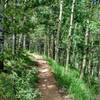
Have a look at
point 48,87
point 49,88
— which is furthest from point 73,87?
point 48,87

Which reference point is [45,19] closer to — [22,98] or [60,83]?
[60,83]

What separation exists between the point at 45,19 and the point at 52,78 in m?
13.0

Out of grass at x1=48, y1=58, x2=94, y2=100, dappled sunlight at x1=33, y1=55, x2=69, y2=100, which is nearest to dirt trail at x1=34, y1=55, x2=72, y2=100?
dappled sunlight at x1=33, y1=55, x2=69, y2=100

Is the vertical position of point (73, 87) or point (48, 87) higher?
point (73, 87)

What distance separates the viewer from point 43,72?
70.3ft

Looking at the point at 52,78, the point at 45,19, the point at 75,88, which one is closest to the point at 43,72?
the point at 52,78

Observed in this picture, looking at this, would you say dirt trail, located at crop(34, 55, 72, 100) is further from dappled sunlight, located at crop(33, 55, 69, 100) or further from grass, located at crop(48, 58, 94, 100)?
grass, located at crop(48, 58, 94, 100)

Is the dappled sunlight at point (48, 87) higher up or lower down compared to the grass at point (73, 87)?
lower down

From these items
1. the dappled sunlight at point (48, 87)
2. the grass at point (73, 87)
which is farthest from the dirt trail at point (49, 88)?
the grass at point (73, 87)

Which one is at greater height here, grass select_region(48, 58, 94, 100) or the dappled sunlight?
grass select_region(48, 58, 94, 100)

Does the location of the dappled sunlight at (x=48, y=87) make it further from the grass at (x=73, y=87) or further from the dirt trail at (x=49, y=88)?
the grass at (x=73, y=87)

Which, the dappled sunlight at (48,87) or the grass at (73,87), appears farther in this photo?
the dappled sunlight at (48,87)

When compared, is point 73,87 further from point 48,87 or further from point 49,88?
point 48,87

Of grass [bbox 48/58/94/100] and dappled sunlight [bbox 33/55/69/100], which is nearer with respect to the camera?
grass [bbox 48/58/94/100]
